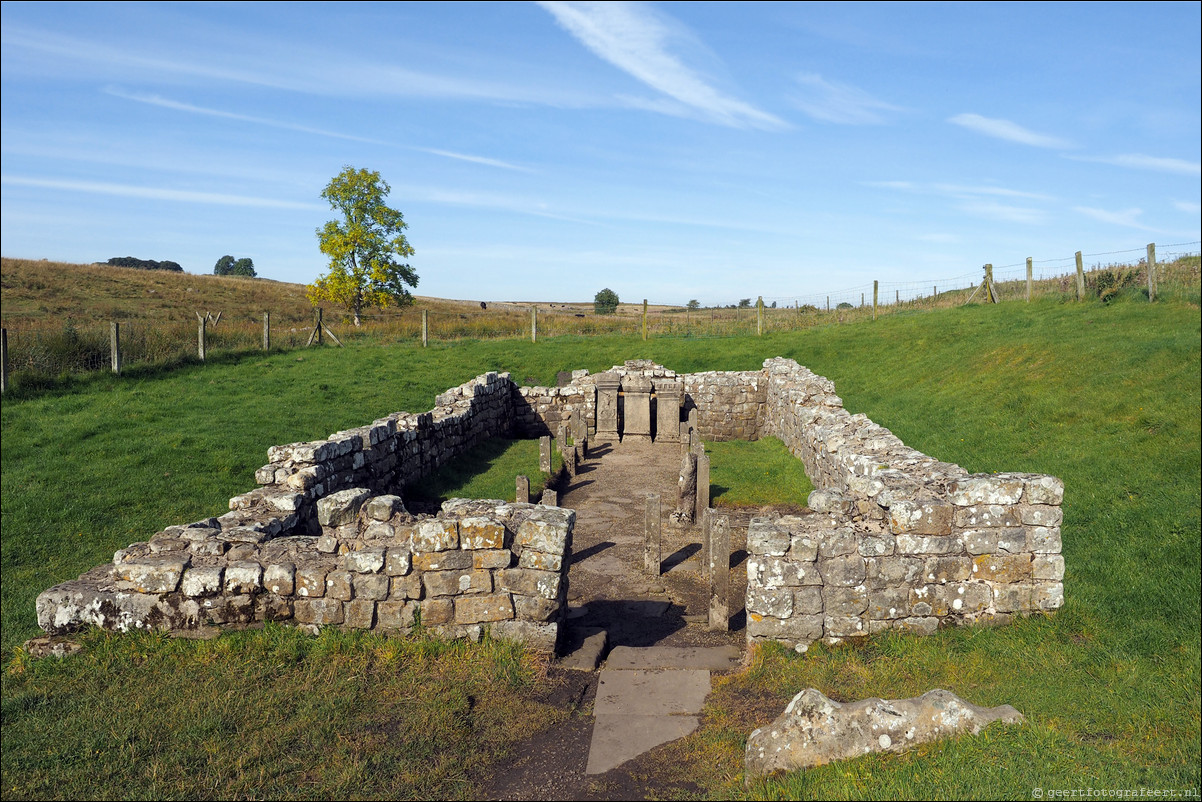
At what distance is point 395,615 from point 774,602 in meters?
3.46

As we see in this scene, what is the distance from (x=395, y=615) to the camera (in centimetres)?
664

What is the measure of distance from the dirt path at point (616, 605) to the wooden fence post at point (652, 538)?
0.17 meters

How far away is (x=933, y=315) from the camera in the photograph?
92.9ft

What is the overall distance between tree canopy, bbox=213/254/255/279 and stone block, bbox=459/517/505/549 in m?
102

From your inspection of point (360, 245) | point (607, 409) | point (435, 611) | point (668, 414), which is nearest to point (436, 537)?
point (435, 611)

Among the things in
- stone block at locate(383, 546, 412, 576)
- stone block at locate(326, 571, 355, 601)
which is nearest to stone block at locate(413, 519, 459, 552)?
stone block at locate(383, 546, 412, 576)

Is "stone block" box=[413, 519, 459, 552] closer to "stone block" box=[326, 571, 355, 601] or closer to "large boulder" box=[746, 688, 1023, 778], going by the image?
"stone block" box=[326, 571, 355, 601]

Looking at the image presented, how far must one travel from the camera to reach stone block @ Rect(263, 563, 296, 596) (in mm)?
6586

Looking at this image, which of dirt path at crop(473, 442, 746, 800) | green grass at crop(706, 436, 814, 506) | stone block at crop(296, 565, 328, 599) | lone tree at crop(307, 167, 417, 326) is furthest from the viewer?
lone tree at crop(307, 167, 417, 326)

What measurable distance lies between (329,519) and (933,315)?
87.1 ft

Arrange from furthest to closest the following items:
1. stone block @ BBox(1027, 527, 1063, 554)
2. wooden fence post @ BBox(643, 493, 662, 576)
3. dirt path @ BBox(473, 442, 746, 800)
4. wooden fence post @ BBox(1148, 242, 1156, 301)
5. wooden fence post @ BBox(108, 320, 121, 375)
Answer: wooden fence post @ BBox(108, 320, 121, 375) → wooden fence post @ BBox(1148, 242, 1156, 301) → wooden fence post @ BBox(643, 493, 662, 576) → stone block @ BBox(1027, 527, 1063, 554) → dirt path @ BBox(473, 442, 746, 800)

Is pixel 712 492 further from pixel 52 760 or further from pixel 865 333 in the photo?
pixel 865 333

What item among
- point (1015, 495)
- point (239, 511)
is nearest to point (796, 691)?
point (1015, 495)

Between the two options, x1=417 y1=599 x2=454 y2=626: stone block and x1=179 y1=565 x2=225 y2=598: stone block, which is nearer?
x1=179 y1=565 x2=225 y2=598: stone block
